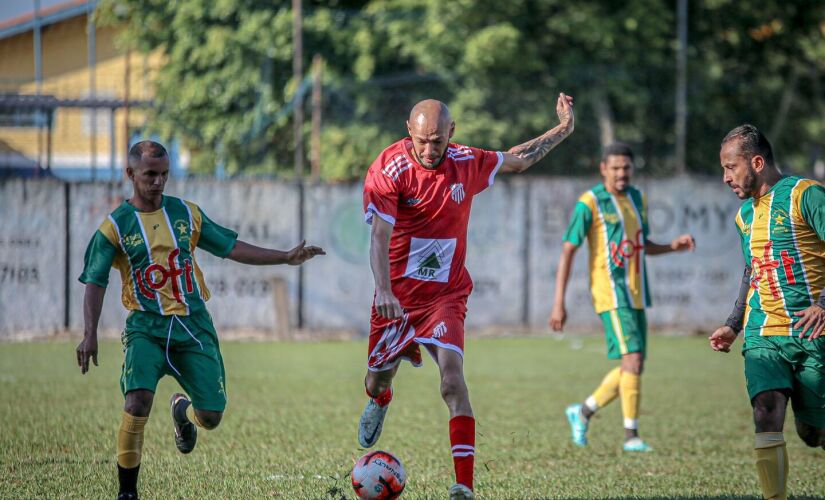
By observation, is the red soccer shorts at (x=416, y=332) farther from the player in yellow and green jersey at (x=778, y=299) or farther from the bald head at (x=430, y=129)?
the player in yellow and green jersey at (x=778, y=299)

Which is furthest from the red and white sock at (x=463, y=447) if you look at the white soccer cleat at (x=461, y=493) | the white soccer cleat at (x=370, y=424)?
the white soccer cleat at (x=370, y=424)

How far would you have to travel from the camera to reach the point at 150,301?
605 centimetres

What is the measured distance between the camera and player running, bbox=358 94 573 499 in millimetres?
5906

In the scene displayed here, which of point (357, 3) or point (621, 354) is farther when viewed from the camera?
point (357, 3)

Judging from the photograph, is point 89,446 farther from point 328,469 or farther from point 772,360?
point 772,360

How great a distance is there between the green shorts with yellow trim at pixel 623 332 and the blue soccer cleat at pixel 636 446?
0.70 m

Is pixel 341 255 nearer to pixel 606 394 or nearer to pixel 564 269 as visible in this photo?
pixel 564 269

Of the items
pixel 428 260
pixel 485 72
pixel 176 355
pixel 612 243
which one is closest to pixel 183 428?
pixel 176 355

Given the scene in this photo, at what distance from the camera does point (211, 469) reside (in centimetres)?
700

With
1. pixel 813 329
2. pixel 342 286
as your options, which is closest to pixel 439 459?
pixel 813 329

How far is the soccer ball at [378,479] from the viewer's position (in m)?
5.66

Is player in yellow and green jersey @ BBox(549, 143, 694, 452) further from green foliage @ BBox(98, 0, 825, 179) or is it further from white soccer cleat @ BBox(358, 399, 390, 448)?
green foliage @ BBox(98, 0, 825, 179)

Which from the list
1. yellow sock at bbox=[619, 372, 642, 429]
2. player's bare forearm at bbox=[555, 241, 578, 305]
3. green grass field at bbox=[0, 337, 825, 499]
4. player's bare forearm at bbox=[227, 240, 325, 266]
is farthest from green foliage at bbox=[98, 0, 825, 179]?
player's bare forearm at bbox=[227, 240, 325, 266]

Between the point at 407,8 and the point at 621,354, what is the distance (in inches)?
613
